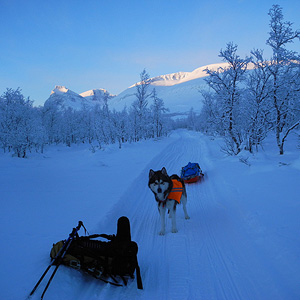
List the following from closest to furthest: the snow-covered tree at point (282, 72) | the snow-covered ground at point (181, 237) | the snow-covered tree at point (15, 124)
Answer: the snow-covered ground at point (181, 237) < the snow-covered tree at point (282, 72) < the snow-covered tree at point (15, 124)

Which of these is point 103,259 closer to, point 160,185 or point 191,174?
point 160,185

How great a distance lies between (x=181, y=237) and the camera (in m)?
3.72

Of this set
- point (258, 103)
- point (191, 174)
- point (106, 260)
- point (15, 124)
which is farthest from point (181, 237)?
point (15, 124)

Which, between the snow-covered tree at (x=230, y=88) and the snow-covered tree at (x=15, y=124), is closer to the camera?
the snow-covered tree at (x=230, y=88)

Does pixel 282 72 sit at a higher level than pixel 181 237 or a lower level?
higher

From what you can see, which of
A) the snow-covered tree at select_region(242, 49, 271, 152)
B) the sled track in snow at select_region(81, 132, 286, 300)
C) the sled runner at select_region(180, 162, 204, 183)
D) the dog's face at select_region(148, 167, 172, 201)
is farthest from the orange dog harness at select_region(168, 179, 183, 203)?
the snow-covered tree at select_region(242, 49, 271, 152)

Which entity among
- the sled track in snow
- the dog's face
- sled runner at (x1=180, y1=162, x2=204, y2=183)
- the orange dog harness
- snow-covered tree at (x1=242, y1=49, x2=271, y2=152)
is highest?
snow-covered tree at (x1=242, y1=49, x2=271, y2=152)

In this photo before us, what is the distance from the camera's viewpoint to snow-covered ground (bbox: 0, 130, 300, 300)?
2.37 metres

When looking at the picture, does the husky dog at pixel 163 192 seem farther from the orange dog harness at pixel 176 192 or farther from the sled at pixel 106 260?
the sled at pixel 106 260

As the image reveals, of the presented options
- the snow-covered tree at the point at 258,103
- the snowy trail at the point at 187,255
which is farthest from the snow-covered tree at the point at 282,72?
the snowy trail at the point at 187,255

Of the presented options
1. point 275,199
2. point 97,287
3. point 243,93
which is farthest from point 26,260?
point 243,93

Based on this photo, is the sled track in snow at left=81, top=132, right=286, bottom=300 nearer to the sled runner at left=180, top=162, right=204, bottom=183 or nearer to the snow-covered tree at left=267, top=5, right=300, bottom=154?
the sled runner at left=180, top=162, right=204, bottom=183

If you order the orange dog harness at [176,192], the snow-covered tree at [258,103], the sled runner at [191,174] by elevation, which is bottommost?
the sled runner at [191,174]

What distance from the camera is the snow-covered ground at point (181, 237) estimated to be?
2.37m
